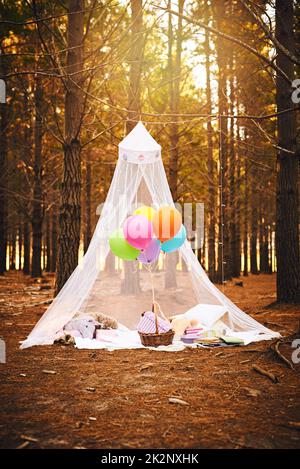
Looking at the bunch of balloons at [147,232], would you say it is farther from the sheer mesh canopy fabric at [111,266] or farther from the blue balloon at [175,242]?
the sheer mesh canopy fabric at [111,266]

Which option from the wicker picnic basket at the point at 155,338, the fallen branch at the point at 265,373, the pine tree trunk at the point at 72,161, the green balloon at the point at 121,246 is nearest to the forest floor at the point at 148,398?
the fallen branch at the point at 265,373

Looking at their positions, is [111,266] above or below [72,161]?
below

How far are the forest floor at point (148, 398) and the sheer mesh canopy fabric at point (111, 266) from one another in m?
0.54

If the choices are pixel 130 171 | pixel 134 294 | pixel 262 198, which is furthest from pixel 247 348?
pixel 262 198

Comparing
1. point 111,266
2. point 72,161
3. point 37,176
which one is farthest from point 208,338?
point 37,176

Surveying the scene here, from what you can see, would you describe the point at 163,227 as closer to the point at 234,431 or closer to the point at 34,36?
the point at 234,431

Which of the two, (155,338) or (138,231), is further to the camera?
(155,338)

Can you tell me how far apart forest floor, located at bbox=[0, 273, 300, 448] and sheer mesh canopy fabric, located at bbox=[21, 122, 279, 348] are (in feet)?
1.79

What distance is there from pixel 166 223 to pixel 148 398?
2622 mm

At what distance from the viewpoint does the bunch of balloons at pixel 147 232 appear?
586cm

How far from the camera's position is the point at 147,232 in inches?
230

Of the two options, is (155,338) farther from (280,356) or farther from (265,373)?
(265,373)

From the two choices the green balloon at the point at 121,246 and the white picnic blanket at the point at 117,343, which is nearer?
the white picnic blanket at the point at 117,343

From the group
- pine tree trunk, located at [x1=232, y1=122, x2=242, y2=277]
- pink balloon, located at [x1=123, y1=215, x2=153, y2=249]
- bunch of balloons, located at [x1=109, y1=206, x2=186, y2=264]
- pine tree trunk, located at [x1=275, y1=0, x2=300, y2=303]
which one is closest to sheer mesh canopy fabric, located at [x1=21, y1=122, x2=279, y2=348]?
bunch of balloons, located at [x1=109, y1=206, x2=186, y2=264]
